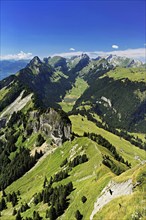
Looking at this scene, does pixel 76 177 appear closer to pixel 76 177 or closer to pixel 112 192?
pixel 76 177

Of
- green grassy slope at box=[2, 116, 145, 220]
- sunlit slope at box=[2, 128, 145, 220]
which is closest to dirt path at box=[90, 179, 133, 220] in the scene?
sunlit slope at box=[2, 128, 145, 220]

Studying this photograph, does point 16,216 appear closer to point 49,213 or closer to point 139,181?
point 49,213

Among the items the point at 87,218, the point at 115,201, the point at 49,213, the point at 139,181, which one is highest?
the point at 139,181

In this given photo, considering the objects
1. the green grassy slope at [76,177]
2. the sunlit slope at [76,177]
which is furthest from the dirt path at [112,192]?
the green grassy slope at [76,177]

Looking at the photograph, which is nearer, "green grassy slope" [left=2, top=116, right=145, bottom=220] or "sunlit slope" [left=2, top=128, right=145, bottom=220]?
"green grassy slope" [left=2, top=116, right=145, bottom=220]

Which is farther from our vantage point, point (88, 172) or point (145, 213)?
point (88, 172)

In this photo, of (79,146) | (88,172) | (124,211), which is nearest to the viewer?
(124,211)

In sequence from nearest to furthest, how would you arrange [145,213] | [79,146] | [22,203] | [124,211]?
[145,213] → [124,211] → [22,203] → [79,146]

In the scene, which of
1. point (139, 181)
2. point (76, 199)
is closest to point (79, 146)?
point (76, 199)

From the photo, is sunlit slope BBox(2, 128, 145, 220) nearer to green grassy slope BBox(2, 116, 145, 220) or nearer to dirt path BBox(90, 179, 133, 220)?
green grassy slope BBox(2, 116, 145, 220)
